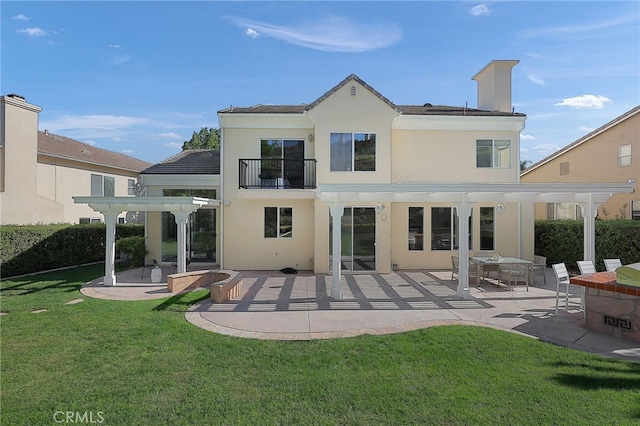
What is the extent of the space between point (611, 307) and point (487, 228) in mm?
8881

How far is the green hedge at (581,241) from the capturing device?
1280 cm

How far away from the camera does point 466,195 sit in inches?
396

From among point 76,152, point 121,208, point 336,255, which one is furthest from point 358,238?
point 76,152

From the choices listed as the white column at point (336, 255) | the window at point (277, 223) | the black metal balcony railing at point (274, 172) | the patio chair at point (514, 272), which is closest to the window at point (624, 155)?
the patio chair at point (514, 272)

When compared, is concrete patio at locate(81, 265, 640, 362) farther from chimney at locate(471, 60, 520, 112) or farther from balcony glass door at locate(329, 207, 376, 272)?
chimney at locate(471, 60, 520, 112)

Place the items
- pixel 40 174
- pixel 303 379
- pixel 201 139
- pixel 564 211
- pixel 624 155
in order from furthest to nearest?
pixel 201 139 < pixel 564 211 < pixel 40 174 < pixel 624 155 < pixel 303 379

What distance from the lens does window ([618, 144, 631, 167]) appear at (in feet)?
56.6

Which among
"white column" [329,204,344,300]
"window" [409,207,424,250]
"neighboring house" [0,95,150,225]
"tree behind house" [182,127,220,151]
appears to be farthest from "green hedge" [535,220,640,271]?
"tree behind house" [182,127,220,151]

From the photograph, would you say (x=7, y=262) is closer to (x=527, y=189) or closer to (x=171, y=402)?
(x=171, y=402)

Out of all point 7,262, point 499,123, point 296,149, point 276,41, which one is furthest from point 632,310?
point 7,262

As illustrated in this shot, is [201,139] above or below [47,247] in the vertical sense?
above

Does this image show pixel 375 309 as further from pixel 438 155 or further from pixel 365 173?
pixel 438 155

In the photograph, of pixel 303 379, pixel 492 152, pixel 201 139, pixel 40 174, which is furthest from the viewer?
pixel 201 139

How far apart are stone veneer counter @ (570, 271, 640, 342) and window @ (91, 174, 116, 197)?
85.6ft
